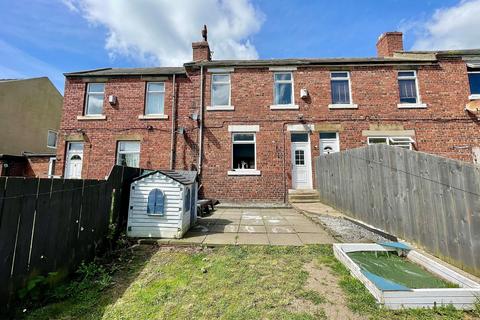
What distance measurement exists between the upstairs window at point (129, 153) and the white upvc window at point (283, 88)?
7385 millimetres

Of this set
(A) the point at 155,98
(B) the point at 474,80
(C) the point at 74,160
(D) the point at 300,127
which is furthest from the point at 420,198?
(C) the point at 74,160

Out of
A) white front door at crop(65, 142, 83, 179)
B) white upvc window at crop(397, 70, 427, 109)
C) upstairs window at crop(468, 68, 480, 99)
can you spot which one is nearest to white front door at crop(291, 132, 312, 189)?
white upvc window at crop(397, 70, 427, 109)

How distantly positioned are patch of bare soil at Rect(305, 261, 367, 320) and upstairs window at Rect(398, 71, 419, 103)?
11081 millimetres

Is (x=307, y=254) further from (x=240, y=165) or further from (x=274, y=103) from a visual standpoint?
(x=274, y=103)

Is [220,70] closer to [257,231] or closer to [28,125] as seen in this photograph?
[257,231]

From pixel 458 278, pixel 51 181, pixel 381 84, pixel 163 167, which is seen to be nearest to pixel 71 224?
pixel 51 181

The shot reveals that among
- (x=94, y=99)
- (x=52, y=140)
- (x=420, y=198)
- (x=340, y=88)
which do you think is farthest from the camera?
(x=52, y=140)

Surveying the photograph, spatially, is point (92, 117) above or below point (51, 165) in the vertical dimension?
above

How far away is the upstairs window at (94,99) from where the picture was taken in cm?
1239

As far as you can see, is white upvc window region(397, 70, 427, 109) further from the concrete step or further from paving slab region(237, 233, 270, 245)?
paving slab region(237, 233, 270, 245)

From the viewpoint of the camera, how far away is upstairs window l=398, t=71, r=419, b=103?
1145cm

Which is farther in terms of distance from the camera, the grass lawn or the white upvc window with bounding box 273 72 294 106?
the white upvc window with bounding box 273 72 294 106

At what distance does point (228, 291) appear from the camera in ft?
10.5

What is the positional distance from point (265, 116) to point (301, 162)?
2775 mm
